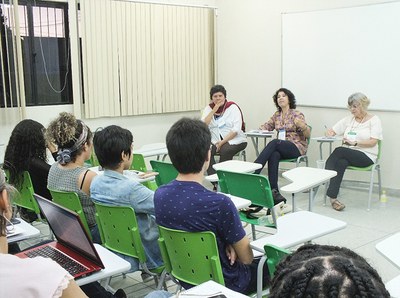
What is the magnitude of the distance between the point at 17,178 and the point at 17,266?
94.5 inches

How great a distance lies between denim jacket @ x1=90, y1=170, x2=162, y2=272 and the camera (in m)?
2.60

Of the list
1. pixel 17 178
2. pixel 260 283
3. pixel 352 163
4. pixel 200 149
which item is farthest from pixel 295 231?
pixel 352 163

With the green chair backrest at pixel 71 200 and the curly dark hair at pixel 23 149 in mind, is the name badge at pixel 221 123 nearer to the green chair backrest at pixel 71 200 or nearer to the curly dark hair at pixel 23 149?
the curly dark hair at pixel 23 149

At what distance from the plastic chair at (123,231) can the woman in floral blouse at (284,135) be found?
9.79ft

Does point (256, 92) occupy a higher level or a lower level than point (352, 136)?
higher

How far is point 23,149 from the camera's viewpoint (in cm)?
351

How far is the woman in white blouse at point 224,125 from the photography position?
6.05 metres

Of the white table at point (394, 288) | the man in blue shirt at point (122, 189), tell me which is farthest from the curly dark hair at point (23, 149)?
the white table at point (394, 288)

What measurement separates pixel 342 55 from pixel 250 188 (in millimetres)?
3310

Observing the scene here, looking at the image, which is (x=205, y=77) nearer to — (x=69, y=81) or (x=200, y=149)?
(x=69, y=81)

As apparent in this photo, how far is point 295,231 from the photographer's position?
7.85 ft

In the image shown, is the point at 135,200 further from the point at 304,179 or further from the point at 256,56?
the point at 256,56

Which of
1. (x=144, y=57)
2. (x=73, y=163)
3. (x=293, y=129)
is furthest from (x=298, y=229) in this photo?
(x=144, y=57)

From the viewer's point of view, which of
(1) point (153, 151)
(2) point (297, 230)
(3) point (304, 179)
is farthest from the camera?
(1) point (153, 151)
